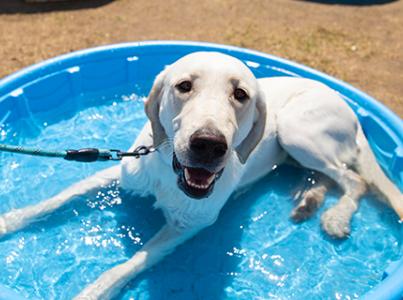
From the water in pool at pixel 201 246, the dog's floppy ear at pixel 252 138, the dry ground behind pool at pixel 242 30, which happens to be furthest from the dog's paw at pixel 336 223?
the dry ground behind pool at pixel 242 30

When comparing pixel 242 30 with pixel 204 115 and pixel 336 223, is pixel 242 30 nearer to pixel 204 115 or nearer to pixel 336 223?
pixel 336 223

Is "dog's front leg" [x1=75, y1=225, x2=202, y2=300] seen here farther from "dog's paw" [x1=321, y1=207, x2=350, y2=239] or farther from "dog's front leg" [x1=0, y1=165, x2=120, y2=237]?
"dog's paw" [x1=321, y1=207, x2=350, y2=239]

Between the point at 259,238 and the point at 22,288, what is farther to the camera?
the point at 259,238

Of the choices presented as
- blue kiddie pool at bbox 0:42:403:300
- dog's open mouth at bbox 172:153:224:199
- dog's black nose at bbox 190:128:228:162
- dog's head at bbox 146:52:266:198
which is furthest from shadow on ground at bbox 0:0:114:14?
dog's black nose at bbox 190:128:228:162

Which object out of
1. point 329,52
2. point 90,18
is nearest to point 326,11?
point 329,52

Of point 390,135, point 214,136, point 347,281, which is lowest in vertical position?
point 347,281

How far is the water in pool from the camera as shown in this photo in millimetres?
3561

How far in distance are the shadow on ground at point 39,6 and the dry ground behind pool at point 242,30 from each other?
0.01 m

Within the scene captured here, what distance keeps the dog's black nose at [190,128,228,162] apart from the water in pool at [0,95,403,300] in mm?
1227

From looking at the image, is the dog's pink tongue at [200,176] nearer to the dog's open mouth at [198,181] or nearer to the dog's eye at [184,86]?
the dog's open mouth at [198,181]

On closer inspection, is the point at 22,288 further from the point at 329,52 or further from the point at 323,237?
the point at 329,52

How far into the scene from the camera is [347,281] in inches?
147

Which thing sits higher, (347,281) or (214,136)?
(214,136)

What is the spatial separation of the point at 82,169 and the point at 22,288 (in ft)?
4.11
